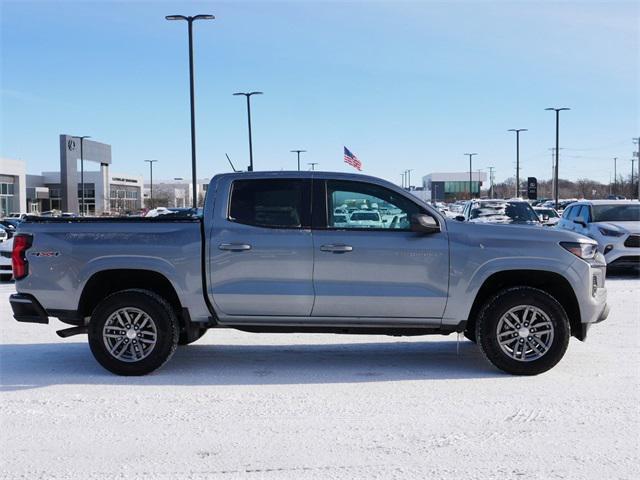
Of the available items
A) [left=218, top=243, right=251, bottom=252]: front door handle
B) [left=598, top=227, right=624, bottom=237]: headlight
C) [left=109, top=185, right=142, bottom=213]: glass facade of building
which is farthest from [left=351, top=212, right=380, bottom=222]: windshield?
[left=109, top=185, right=142, bottom=213]: glass facade of building

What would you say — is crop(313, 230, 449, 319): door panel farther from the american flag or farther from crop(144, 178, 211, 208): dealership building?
crop(144, 178, 211, 208): dealership building

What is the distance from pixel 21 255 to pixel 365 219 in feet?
10.6

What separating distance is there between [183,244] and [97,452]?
93.7 inches

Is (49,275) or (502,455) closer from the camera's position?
(502,455)

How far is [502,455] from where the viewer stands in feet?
15.5

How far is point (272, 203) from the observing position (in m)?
6.96

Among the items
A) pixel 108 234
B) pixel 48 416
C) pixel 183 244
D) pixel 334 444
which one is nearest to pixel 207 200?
pixel 183 244

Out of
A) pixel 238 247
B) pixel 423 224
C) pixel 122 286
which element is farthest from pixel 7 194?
pixel 423 224

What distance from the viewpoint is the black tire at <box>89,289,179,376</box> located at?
677 cm

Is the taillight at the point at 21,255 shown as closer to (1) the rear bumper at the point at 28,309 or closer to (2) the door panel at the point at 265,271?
(1) the rear bumper at the point at 28,309

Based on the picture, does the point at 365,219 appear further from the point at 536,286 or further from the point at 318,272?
the point at 536,286

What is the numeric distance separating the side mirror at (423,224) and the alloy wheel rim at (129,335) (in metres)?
2.54

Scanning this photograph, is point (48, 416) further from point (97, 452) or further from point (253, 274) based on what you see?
point (253, 274)

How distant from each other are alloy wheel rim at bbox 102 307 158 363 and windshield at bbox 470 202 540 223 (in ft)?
44.7
